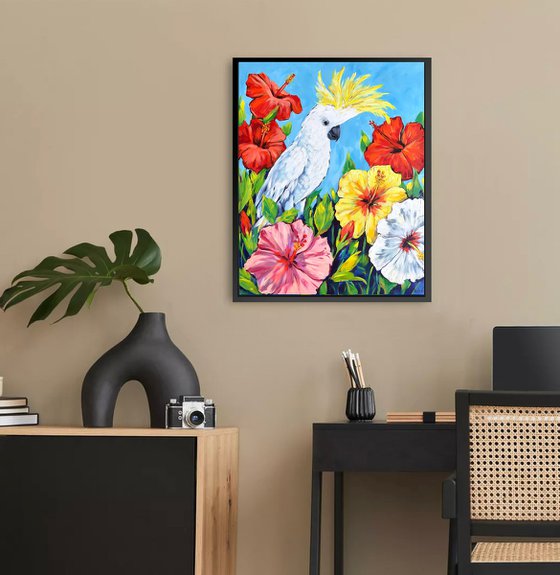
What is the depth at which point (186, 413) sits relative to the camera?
9.53 feet

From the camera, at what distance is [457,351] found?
319cm

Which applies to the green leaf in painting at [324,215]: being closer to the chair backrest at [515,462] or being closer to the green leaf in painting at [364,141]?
the green leaf in painting at [364,141]

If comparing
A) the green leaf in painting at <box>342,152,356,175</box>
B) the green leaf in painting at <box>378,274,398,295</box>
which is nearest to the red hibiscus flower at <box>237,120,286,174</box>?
the green leaf in painting at <box>342,152,356,175</box>

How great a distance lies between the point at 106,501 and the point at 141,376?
479mm

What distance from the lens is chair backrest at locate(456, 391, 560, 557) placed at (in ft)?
6.87

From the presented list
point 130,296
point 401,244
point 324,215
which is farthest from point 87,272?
point 401,244

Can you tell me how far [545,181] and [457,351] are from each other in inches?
28.6

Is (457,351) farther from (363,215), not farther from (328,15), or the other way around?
(328,15)

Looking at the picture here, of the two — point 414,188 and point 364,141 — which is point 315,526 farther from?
point 364,141

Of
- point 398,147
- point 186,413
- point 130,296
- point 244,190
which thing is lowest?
point 186,413

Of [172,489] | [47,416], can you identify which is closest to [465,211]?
[172,489]

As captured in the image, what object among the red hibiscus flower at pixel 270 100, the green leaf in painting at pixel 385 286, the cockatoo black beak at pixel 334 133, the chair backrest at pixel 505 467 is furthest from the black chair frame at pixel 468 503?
the red hibiscus flower at pixel 270 100

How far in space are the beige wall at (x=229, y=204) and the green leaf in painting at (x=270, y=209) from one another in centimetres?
15

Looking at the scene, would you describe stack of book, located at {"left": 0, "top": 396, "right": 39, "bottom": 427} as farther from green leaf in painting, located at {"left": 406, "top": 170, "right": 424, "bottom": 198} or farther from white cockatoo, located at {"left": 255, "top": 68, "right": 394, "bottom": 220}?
green leaf in painting, located at {"left": 406, "top": 170, "right": 424, "bottom": 198}
